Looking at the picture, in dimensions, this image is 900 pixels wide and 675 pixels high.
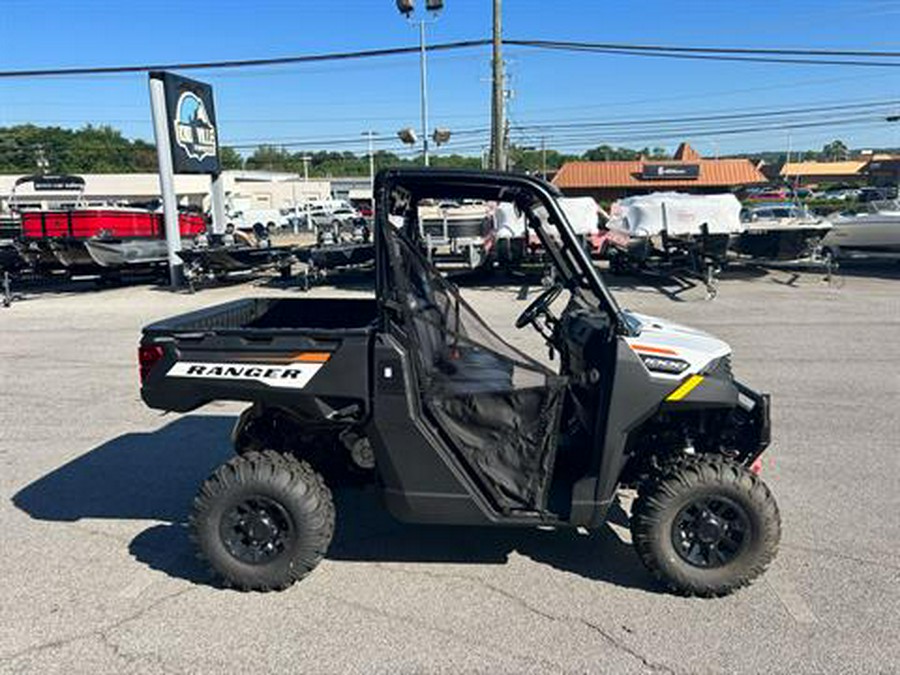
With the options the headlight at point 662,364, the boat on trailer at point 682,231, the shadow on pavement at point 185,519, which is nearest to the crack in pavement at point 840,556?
the shadow on pavement at point 185,519

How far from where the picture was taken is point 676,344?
3264mm

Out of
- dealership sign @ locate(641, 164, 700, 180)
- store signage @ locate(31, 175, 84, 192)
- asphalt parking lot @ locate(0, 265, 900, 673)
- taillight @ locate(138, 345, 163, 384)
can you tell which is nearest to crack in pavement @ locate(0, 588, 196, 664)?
asphalt parking lot @ locate(0, 265, 900, 673)

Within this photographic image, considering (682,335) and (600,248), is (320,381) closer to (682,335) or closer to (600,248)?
(682,335)

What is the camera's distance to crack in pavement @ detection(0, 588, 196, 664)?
2.90 meters

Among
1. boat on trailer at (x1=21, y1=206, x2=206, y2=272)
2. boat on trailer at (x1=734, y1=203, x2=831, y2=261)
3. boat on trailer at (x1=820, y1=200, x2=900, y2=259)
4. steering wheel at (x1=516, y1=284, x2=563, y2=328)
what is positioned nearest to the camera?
steering wheel at (x1=516, y1=284, x2=563, y2=328)

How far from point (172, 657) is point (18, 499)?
2406 millimetres

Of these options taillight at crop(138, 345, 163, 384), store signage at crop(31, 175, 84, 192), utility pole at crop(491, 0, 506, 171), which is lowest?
taillight at crop(138, 345, 163, 384)

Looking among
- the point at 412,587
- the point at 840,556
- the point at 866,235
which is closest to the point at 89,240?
the point at 412,587

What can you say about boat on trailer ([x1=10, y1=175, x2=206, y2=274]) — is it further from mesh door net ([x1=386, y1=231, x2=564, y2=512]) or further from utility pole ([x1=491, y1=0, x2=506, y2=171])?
mesh door net ([x1=386, y1=231, x2=564, y2=512])

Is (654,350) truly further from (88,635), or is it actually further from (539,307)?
(88,635)

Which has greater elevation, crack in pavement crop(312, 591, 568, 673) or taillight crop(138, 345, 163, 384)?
taillight crop(138, 345, 163, 384)

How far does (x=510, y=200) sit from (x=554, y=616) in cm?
204

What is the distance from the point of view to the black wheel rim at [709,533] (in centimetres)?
323

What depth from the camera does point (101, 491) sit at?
465cm
